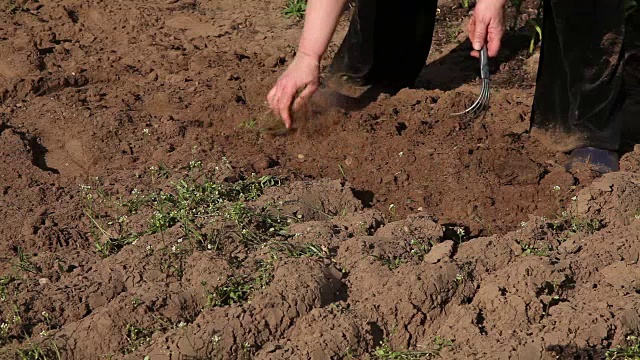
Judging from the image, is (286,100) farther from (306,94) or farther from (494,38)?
(494,38)

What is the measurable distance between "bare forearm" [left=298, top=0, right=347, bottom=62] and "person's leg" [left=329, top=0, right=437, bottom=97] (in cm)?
97

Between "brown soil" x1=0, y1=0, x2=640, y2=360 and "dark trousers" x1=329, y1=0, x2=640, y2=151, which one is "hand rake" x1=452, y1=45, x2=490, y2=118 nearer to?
"brown soil" x1=0, y1=0, x2=640, y2=360

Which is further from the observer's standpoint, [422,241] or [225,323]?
[422,241]

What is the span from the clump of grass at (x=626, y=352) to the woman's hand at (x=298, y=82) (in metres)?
1.62

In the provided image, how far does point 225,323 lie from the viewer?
3240 mm

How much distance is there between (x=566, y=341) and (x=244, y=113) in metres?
2.24

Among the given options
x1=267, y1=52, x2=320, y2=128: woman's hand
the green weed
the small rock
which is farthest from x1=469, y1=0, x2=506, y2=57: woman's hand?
the green weed

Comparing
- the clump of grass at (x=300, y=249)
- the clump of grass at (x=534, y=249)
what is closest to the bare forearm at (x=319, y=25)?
the clump of grass at (x=300, y=249)

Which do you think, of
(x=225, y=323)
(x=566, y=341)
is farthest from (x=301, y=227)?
(x=566, y=341)

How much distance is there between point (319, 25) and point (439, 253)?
1062mm

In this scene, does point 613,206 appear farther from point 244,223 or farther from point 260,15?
point 260,15

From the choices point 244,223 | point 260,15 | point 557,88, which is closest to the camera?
point 244,223

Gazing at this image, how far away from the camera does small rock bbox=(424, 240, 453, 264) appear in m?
3.64

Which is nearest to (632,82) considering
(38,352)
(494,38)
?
(494,38)
